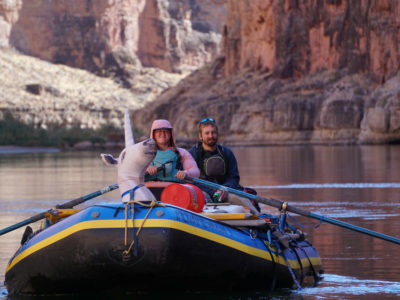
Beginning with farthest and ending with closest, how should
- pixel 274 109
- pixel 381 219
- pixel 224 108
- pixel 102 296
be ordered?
1. pixel 224 108
2. pixel 274 109
3. pixel 381 219
4. pixel 102 296

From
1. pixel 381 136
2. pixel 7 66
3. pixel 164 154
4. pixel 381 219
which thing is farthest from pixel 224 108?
pixel 164 154

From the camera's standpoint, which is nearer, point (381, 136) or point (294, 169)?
point (294, 169)

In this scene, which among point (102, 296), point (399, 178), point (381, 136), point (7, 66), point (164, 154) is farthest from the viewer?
point (7, 66)

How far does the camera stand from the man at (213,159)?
13.3 metres

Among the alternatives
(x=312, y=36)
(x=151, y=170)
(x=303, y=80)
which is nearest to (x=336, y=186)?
(x=151, y=170)

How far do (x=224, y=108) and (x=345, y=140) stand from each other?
2461 centimetres

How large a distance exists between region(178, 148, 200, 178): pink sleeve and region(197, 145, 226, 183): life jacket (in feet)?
3.49

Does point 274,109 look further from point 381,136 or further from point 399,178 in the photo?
point 399,178

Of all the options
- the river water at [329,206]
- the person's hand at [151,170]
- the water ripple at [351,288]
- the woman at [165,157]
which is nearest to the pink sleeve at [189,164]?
the woman at [165,157]

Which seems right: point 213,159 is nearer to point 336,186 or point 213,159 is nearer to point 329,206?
point 329,206

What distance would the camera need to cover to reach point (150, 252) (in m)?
10.5

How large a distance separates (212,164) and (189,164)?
3.90 ft

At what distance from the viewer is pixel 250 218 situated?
37.6 feet

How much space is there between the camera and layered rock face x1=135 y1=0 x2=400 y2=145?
10231 cm
